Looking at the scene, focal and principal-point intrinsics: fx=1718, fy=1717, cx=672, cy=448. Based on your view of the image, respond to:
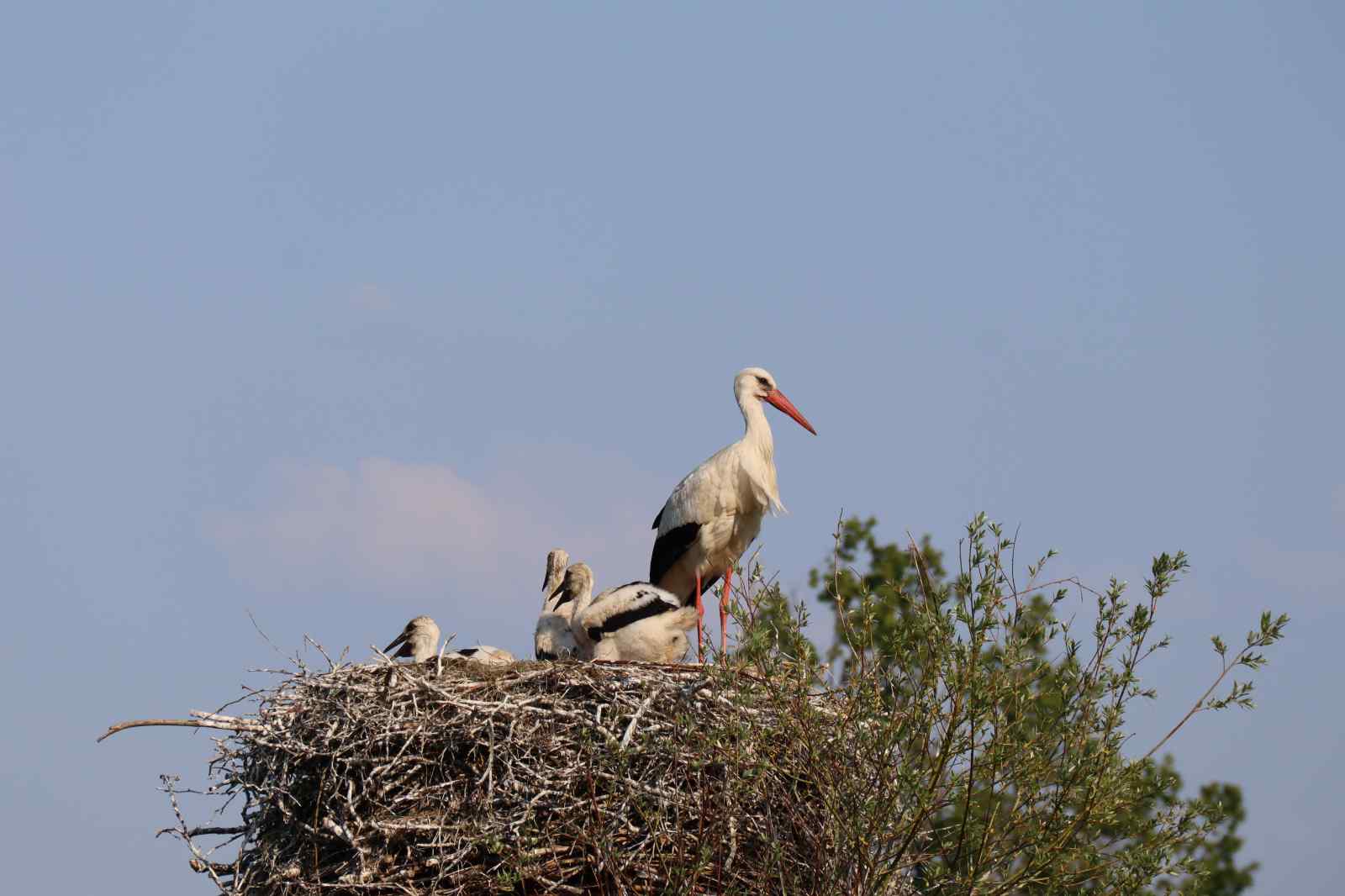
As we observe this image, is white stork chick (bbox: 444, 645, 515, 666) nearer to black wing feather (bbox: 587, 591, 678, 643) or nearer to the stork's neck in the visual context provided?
black wing feather (bbox: 587, 591, 678, 643)

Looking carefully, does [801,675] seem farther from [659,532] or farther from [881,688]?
[659,532]

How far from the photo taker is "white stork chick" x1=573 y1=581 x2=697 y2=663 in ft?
35.6

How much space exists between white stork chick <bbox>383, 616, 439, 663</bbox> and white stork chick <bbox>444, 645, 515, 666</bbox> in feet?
3.97

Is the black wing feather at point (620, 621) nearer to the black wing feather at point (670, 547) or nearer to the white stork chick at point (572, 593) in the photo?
the white stork chick at point (572, 593)

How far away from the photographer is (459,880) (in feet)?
28.5

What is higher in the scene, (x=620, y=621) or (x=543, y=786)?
(x=620, y=621)

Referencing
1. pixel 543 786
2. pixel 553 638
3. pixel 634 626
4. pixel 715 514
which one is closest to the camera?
pixel 543 786

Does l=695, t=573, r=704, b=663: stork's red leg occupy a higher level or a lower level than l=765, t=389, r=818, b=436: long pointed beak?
lower

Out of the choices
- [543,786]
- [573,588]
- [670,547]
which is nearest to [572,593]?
[573,588]

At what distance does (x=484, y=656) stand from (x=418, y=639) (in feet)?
5.66

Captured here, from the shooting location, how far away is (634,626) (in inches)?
428

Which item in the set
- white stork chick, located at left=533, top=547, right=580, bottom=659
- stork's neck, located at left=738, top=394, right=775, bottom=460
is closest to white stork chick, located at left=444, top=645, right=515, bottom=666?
white stork chick, located at left=533, top=547, right=580, bottom=659

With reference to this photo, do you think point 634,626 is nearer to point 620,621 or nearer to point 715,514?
point 620,621

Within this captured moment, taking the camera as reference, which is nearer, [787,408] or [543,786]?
[543,786]
